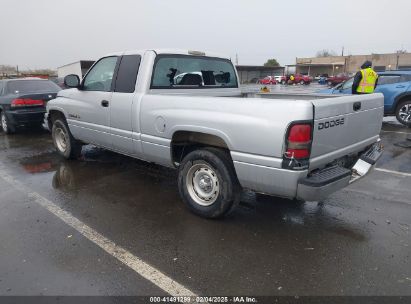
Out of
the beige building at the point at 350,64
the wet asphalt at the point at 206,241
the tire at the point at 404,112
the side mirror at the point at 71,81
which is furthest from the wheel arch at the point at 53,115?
the beige building at the point at 350,64

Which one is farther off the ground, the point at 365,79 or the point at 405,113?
the point at 365,79

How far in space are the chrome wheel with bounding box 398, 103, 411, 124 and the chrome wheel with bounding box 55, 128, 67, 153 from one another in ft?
29.9

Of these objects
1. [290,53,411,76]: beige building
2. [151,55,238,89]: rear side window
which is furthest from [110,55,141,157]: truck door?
[290,53,411,76]: beige building

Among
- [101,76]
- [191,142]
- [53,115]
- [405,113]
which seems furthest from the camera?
[405,113]

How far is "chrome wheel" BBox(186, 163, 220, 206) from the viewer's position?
12.5 ft

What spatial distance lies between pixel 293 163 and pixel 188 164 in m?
1.36

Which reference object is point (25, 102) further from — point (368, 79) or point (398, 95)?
point (398, 95)

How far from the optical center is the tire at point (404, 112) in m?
9.66

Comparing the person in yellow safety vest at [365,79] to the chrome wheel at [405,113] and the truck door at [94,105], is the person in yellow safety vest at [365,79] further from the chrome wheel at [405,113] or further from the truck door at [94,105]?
the truck door at [94,105]

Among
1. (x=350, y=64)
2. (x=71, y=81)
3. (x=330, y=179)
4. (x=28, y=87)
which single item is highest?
(x=350, y=64)

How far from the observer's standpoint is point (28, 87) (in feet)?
31.3

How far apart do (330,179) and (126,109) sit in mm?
2775

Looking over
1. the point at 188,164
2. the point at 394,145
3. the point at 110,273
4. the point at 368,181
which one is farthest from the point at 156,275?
the point at 394,145

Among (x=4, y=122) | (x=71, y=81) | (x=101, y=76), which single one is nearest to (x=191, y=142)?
(x=101, y=76)
